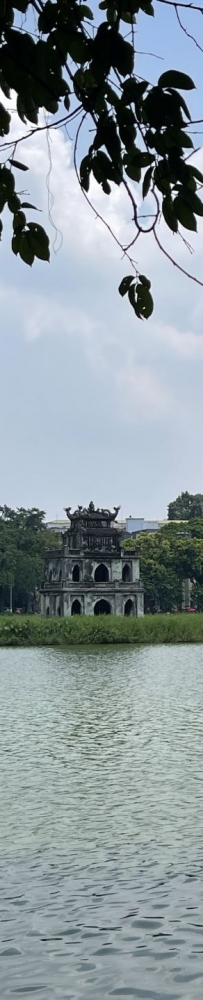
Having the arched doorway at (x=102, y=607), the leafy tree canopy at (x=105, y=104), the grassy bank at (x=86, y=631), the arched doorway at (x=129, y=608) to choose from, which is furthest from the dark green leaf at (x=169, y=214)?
the arched doorway at (x=129, y=608)

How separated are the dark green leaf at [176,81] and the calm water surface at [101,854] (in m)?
4.09

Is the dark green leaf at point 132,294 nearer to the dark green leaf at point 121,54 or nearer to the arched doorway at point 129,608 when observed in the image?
the dark green leaf at point 121,54

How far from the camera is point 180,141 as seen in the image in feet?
12.1

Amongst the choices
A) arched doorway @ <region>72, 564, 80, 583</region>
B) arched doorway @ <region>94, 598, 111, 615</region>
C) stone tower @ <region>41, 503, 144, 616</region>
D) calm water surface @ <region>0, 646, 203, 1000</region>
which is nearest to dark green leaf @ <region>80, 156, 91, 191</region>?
calm water surface @ <region>0, 646, 203, 1000</region>

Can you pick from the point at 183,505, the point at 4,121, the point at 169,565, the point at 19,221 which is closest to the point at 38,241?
the point at 19,221

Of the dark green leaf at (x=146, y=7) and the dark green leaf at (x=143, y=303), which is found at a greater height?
the dark green leaf at (x=146, y=7)

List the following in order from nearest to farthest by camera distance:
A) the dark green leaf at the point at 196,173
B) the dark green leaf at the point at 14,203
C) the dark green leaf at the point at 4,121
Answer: the dark green leaf at the point at 196,173
the dark green leaf at the point at 4,121
the dark green leaf at the point at 14,203

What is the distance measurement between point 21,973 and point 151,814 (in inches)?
144

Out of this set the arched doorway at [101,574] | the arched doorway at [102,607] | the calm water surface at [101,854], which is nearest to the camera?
the calm water surface at [101,854]

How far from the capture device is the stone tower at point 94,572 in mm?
53938

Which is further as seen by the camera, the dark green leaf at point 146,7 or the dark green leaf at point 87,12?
the dark green leaf at point 87,12

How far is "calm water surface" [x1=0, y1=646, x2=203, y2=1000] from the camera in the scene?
18.9 ft

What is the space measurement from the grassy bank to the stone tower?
46.4 ft

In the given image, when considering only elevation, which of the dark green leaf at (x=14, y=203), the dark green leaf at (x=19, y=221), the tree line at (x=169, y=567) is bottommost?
the dark green leaf at (x=19, y=221)
